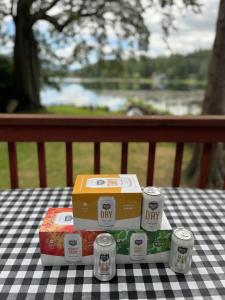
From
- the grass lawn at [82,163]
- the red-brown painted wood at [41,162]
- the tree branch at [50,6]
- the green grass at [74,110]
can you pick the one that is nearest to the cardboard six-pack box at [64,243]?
the red-brown painted wood at [41,162]

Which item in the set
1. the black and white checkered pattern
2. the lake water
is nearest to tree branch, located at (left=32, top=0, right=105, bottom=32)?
the lake water

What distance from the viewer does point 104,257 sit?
690 mm

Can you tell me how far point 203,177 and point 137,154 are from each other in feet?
12.4

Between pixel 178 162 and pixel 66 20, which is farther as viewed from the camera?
pixel 66 20

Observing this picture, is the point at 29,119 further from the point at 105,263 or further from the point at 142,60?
the point at 142,60

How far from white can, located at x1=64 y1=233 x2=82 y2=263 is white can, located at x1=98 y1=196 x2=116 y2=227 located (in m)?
0.08

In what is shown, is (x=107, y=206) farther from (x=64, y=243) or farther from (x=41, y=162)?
(x=41, y=162)

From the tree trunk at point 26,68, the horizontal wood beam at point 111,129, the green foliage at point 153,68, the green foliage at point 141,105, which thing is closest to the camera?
the horizontal wood beam at point 111,129

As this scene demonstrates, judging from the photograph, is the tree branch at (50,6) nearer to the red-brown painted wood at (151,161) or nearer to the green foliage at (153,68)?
the green foliage at (153,68)

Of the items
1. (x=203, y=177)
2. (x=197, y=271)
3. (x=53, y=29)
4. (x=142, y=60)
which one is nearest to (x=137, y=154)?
(x=142, y=60)

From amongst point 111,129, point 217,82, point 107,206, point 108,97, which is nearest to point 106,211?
point 107,206

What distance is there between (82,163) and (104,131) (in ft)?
11.7

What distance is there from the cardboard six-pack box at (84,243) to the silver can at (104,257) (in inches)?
1.0

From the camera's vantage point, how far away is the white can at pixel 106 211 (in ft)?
2.27
